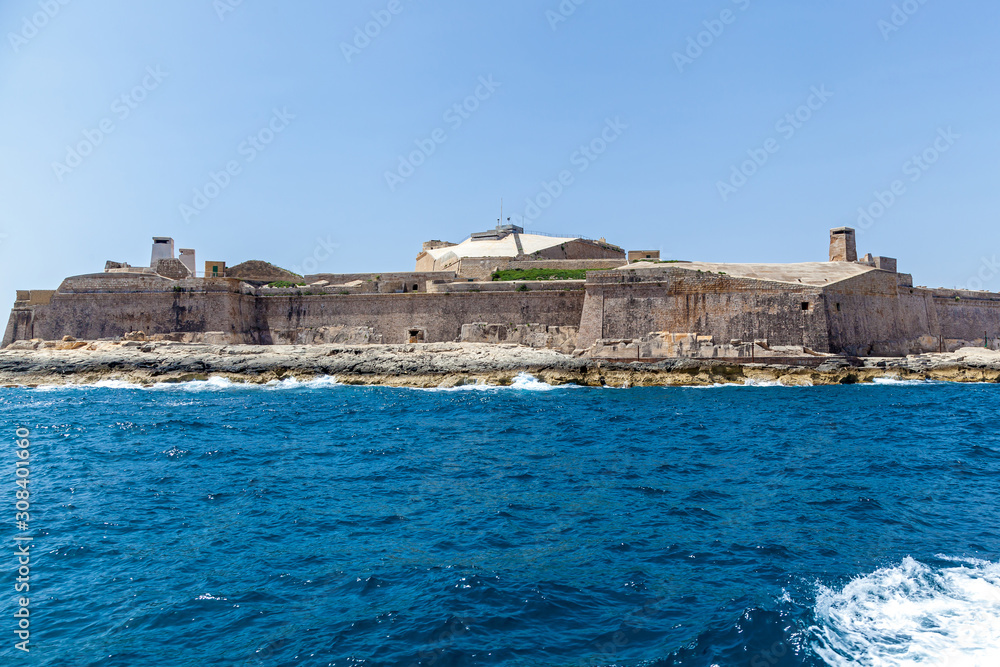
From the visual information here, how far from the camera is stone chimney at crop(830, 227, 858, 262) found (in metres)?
30.5

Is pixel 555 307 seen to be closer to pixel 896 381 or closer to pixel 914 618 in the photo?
pixel 896 381

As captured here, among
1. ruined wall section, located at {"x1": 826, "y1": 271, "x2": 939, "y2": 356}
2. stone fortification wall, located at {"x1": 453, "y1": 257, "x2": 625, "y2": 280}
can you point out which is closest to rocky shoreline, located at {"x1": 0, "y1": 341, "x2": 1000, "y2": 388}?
ruined wall section, located at {"x1": 826, "y1": 271, "x2": 939, "y2": 356}

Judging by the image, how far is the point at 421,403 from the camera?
2152cm

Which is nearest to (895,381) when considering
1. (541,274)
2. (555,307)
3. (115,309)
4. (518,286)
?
(555,307)

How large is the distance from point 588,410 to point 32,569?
1394cm

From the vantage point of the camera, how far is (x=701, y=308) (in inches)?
1082

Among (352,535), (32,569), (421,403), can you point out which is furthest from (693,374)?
(32,569)

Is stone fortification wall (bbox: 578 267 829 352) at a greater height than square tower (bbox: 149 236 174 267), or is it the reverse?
square tower (bbox: 149 236 174 267)

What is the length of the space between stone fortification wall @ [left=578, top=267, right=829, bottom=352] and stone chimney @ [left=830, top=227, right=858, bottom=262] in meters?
5.60

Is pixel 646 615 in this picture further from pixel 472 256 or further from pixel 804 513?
pixel 472 256

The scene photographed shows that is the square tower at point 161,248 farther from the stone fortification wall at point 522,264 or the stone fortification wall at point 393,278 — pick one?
the stone fortification wall at point 522,264

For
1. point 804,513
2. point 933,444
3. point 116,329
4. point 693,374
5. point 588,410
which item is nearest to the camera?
point 804,513

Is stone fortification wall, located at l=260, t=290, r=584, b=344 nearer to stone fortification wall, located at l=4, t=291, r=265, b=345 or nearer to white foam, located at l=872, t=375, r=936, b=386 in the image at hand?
stone fortification wall, located at l=4, t=291, r=265, b=345

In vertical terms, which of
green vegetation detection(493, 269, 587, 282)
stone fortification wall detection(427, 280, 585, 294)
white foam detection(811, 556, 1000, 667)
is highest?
green vegetation detection(493, 269, 587, 282)
